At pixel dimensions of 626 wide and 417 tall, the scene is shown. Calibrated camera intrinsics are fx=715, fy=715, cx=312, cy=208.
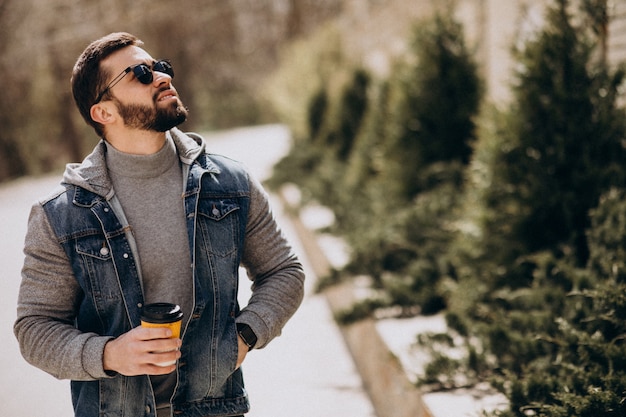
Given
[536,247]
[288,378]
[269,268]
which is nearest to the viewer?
[269,268]

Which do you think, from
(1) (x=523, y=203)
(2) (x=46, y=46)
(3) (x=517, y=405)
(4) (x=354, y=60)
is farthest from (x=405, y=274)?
(2) (x=46, y=46)

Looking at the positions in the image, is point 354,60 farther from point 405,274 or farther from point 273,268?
point 273,268

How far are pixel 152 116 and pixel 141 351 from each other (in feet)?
2.36

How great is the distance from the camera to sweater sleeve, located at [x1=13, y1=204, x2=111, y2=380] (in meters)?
2.06

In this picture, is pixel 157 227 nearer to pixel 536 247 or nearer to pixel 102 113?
pixel 102 113

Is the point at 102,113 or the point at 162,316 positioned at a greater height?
the point at 102,113

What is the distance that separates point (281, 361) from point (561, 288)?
2.57 m

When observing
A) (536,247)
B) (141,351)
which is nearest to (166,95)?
(141,351)

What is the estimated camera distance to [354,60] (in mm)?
12953

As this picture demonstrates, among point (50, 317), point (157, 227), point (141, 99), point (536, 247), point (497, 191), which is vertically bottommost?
point (50, 317)

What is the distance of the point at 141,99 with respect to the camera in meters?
2.22

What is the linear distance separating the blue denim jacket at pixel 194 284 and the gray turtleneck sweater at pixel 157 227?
5 centimetres

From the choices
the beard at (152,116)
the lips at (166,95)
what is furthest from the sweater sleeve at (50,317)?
the lips at (166,95)

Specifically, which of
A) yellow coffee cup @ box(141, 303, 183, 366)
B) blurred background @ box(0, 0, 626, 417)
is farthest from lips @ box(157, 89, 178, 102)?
blurred background @ box(0, 0, 626, 417)
